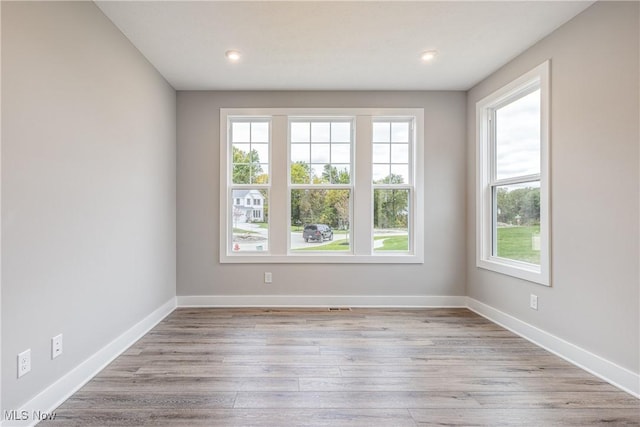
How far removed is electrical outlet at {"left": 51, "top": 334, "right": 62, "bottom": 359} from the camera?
1.92m

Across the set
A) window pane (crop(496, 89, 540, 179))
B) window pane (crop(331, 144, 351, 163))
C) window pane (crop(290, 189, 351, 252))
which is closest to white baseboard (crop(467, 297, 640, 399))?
window pane (crop(496, 89, 540, 179))

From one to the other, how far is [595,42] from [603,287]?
1.68 meters

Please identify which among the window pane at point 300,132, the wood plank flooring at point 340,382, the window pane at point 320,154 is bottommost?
the wood plank flooring at point 340,382

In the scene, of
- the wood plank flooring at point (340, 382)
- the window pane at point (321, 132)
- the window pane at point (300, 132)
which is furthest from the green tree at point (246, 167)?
the wood plank flooring at point (340, 382)

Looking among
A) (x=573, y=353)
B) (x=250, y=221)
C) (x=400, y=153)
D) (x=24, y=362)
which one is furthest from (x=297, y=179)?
(x=573, y=353)

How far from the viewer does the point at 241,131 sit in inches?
159

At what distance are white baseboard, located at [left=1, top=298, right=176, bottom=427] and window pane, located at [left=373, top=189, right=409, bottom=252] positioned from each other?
2600mm

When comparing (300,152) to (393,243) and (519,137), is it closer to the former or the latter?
(393,243)

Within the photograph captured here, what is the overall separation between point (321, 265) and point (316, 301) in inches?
16.7

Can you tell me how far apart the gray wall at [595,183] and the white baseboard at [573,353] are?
5 centimetres

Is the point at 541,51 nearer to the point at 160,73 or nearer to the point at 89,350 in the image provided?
the point at 160,73

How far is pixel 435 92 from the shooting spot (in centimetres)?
395

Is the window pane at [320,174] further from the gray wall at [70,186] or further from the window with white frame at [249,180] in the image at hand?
the gray wall at [70,186]

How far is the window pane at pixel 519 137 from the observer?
9.79 feet
